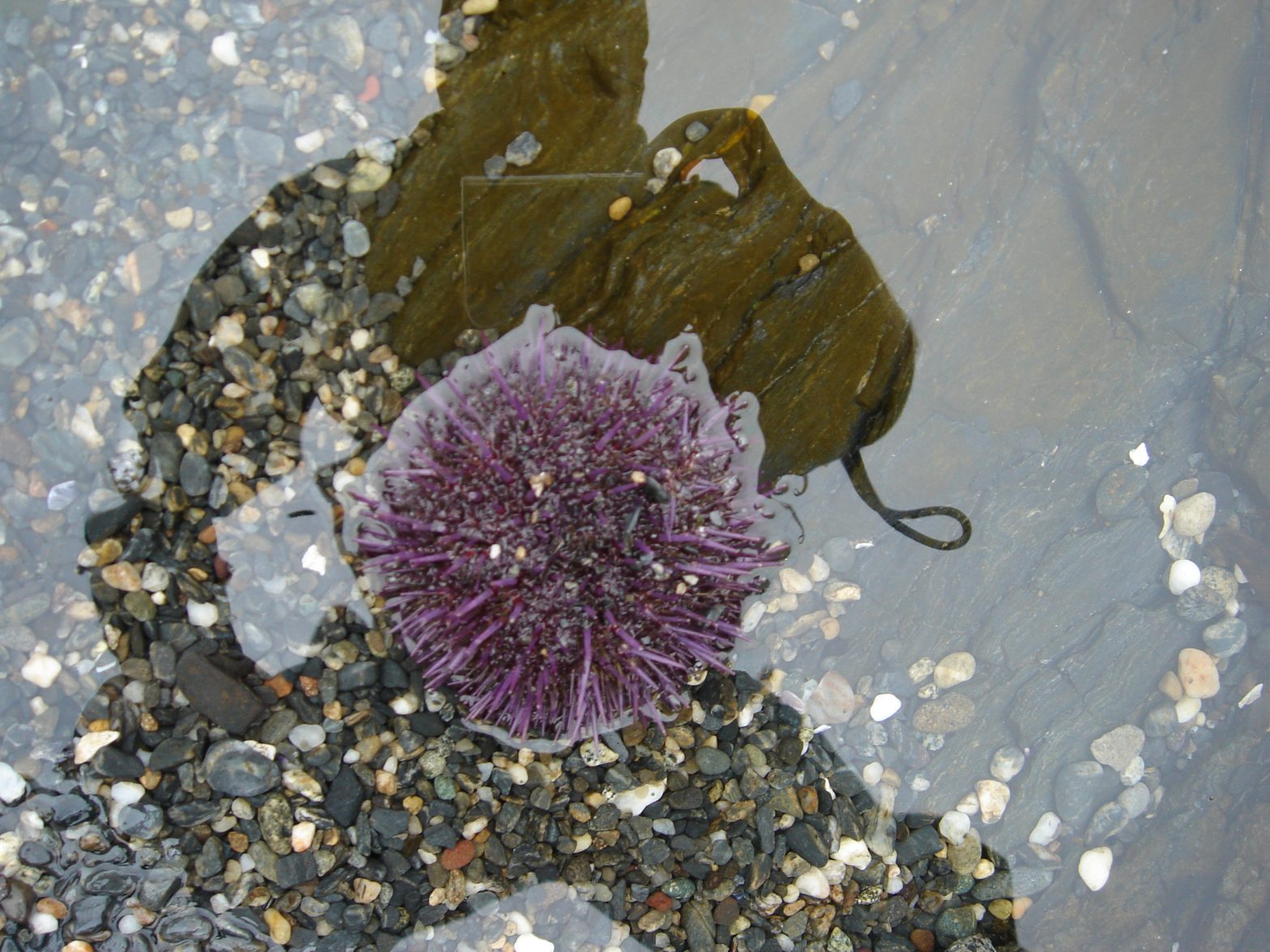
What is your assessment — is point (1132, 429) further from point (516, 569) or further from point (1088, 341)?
point (516, 569)

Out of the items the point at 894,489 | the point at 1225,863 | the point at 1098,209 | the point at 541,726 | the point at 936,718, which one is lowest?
the point at 1225,863

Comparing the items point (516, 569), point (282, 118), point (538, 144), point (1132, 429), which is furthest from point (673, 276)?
point (1132, 429)

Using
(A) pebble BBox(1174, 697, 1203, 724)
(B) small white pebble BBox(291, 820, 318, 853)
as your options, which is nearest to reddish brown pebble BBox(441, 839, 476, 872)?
(B) small white pebble BBox(291, 820, 318, 853)

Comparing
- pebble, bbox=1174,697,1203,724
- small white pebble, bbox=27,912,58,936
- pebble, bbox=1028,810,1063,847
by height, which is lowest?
pebble, bbox=1028,810,1063,847

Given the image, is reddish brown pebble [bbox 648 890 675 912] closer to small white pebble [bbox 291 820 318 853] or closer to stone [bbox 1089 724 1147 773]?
small white pebble [bbox 291 820 318 853]

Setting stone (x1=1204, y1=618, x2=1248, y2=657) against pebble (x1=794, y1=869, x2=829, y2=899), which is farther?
stone (x1=1204, y1=618, x2=1248, y2=657)

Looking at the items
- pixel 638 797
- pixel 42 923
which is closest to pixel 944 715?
pixel 638 797

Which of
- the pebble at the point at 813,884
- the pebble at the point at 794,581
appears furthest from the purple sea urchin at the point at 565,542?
the pebble at the point at 813,884
